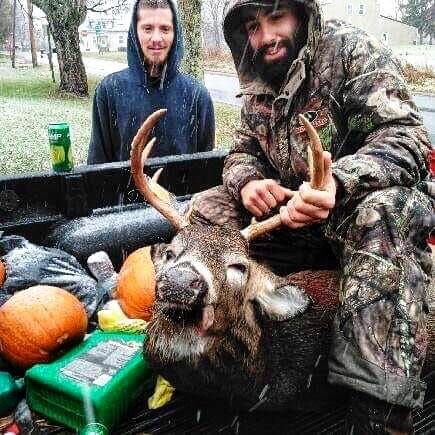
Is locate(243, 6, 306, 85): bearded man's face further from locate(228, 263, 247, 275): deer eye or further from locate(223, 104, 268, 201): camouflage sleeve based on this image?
locate(228, 263, 247, 275): deer eye

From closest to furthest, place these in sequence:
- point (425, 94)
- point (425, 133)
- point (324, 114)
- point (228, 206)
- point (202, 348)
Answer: point (202, 348), point (425, 133), point (324, 114), point (228, 206), point (425, 94)

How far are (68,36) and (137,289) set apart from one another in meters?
17.7

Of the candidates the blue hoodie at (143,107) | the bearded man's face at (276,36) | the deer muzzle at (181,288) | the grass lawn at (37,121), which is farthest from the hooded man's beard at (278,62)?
the grass lawn at (37,121)

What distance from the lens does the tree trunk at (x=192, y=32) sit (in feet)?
30.0

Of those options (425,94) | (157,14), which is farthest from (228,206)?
(425,94)

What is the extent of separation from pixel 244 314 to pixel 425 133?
1147 mm

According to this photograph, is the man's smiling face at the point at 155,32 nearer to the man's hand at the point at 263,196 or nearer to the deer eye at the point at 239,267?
the man's hand at the point at 263,196

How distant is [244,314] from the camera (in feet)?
8.48

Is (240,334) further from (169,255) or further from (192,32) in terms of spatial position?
(192,32)

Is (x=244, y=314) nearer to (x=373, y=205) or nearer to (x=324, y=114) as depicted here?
→ (x=373, y=205)

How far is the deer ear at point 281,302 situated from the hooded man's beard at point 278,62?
1.14 meters

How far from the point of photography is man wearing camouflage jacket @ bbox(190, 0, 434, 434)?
7.93ft

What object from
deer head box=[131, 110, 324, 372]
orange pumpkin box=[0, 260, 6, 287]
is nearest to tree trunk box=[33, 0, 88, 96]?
orange pumpkin box=[0, 260, 6, 287]

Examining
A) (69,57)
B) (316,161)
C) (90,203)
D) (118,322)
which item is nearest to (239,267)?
(316,161)
